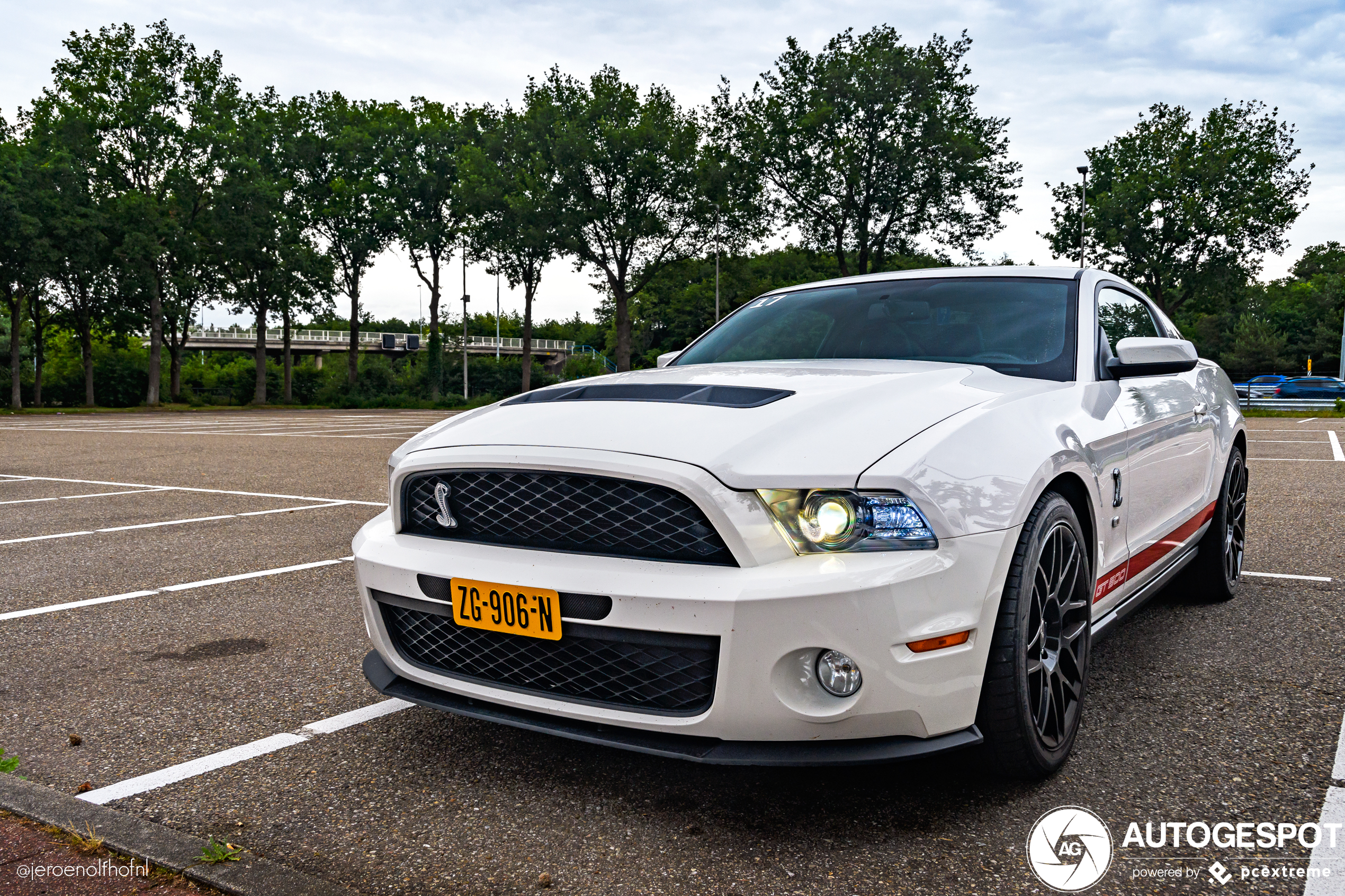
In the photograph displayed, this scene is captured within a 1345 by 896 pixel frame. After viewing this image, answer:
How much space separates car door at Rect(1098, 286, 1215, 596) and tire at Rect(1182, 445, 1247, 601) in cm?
26

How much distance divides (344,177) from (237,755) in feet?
151

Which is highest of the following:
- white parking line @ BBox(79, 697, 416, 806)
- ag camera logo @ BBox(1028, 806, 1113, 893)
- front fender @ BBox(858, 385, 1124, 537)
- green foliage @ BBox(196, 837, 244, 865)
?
front fender @ BBox(858, 385, 1124, 537)

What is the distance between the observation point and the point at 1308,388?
39.3 m

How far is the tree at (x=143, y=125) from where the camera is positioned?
38.9 meters

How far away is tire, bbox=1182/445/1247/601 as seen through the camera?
4.67 meters

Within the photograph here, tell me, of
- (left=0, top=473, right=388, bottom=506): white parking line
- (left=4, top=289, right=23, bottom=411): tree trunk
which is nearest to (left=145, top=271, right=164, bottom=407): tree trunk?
(left=4, top=289, right=23, bottom=411): tree trunk

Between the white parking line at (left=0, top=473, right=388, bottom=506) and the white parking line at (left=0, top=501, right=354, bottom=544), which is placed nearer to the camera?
the white parking line at (left=0, top=501, right=354, bottom=544)

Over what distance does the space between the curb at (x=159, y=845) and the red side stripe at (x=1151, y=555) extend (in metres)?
2.31

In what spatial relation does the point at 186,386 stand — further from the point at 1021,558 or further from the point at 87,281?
the point at 1021,558

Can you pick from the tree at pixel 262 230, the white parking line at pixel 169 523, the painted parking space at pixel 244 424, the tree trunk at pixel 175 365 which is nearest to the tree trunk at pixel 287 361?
the tree at pixel 262 230

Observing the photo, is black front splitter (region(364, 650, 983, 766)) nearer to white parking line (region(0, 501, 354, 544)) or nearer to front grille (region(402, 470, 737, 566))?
front grille (region(402, 470, 737, 566))

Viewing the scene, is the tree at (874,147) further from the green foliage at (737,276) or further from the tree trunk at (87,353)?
the tree trunk at (87,353)

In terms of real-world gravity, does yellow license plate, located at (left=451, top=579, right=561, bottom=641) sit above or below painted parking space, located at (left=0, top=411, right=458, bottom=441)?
above

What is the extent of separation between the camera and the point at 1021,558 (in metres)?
2.52
